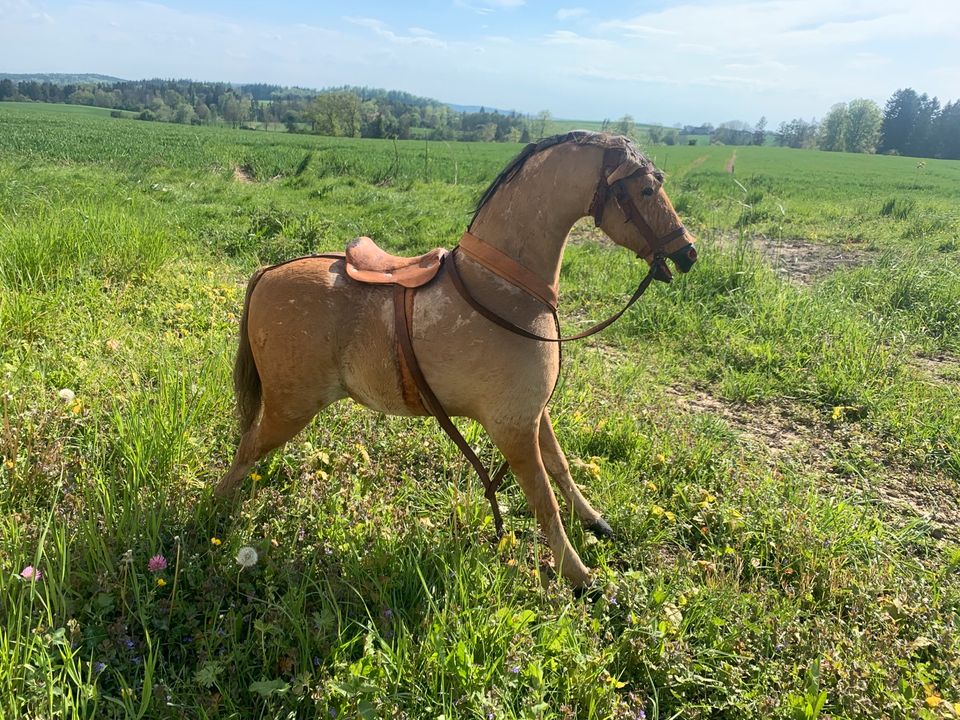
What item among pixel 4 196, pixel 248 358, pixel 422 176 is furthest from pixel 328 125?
pixel 248 358

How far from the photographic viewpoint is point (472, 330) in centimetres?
198

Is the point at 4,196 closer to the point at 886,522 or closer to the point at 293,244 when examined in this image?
the point at 293,244

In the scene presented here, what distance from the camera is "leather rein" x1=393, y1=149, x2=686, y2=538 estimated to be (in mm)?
1885

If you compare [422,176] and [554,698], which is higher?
[422,176]

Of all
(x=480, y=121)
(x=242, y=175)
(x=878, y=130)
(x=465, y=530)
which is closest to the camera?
(x=465, y=530)

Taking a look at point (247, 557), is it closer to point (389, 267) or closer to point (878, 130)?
point (389, 267)

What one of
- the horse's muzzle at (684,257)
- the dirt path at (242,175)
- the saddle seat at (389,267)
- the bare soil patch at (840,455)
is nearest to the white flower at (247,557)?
the saddle seat at (389,267)

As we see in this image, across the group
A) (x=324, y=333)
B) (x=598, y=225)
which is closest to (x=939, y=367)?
(x=598, y=225)

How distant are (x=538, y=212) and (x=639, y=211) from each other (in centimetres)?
36

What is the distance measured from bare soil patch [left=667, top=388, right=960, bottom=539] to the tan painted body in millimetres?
2078

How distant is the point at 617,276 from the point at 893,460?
3.80 metres

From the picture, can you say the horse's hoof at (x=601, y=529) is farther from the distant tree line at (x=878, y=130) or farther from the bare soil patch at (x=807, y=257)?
the distant tree line at (x=878, y=130)

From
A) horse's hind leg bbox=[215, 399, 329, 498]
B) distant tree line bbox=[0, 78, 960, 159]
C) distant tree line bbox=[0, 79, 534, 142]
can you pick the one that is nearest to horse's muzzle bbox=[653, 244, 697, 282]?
horse's hind leg bbox=[215, 399, 329, 498]

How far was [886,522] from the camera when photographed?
2.95m
